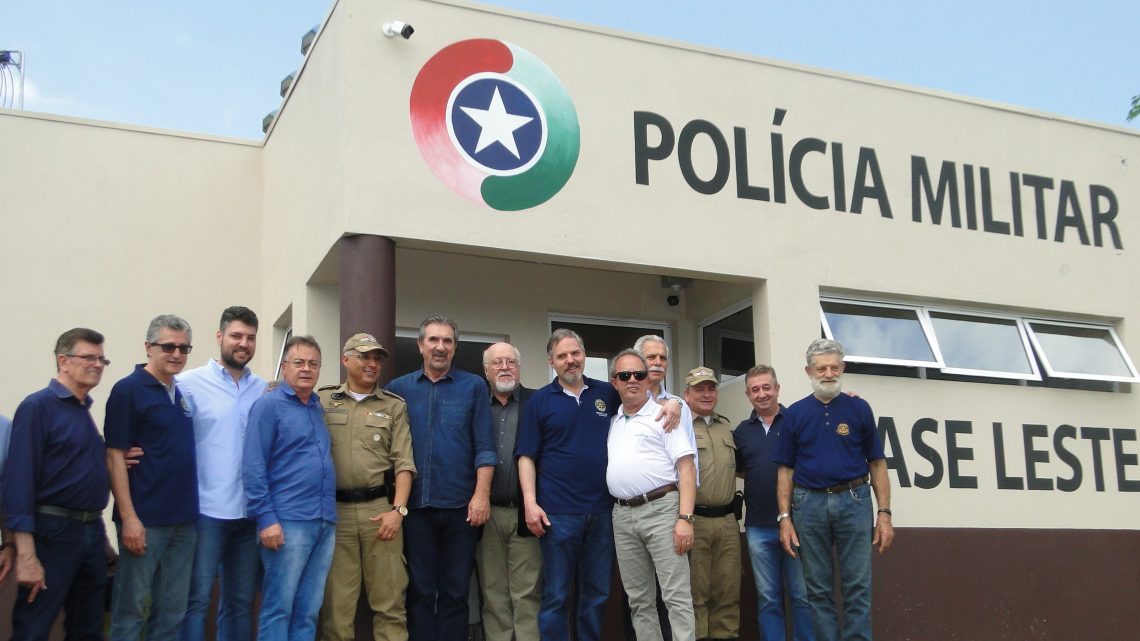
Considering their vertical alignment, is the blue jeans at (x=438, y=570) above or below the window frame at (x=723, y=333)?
below

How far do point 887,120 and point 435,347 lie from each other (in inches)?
185

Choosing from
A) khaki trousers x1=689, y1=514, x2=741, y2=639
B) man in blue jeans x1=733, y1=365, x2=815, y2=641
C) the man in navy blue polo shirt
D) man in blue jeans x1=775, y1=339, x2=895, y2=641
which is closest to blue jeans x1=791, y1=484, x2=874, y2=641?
man in blue jeans x1=775, y1=339, x2=895, y2=641

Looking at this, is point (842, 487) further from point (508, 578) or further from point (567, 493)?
point (508, 578)

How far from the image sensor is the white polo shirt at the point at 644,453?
601cm

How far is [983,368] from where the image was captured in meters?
9.03

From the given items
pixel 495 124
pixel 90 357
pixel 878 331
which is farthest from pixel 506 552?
pixel 878 331

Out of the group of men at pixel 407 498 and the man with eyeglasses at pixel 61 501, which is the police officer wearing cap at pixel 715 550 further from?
the man with eyeglasses at pixel 61 501

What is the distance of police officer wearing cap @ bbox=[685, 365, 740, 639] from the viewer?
663 cm

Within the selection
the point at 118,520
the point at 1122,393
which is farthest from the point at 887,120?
the point at 118,520

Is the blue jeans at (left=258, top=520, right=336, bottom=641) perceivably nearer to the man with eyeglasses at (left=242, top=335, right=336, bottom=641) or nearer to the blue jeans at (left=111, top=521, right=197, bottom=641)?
the man with eyeglasses at (left=242, top=335, right=336, bottom=641)

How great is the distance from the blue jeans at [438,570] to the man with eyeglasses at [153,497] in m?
1.10

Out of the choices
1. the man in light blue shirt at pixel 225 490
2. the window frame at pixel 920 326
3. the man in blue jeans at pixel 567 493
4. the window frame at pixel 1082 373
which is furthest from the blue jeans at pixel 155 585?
the window frame at pixel 1082 373

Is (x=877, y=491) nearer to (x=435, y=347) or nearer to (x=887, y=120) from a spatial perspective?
(x=435, y=347)

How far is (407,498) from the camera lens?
19.3 ft
